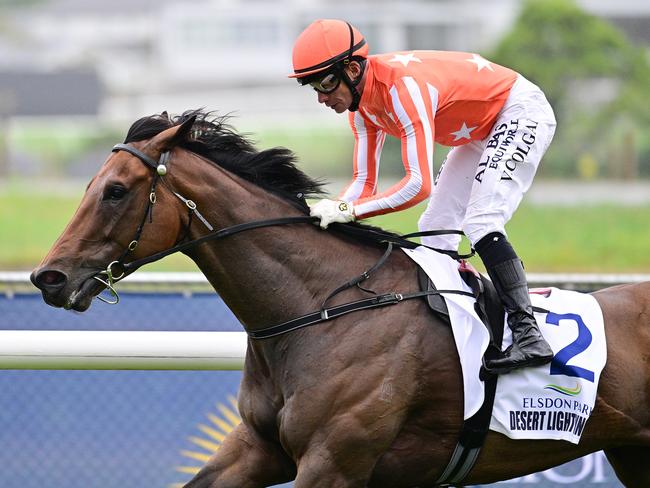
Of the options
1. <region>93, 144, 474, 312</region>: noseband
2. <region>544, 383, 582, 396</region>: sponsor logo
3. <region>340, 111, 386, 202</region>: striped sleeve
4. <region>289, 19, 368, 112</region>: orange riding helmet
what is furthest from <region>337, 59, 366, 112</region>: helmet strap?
<region>544, 383, 582, 396</region>: sponsor logo

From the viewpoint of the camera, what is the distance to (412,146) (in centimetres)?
361

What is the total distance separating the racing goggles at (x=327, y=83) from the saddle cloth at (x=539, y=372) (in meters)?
0.61

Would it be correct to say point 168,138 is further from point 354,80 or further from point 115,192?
point 354,80

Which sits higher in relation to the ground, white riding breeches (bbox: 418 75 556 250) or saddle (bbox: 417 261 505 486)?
white riding breeches (bbox: 418 75 556 250)

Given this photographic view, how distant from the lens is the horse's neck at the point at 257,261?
3.58 meters

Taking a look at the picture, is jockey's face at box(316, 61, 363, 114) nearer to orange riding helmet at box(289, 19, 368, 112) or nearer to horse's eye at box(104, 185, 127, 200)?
orange riding helmet at box(289, 19, 368, 112)

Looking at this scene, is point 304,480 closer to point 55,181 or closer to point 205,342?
point 205,342

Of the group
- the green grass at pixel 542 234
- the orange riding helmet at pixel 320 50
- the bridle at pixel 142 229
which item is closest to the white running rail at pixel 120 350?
the bridle at pixel 142 229

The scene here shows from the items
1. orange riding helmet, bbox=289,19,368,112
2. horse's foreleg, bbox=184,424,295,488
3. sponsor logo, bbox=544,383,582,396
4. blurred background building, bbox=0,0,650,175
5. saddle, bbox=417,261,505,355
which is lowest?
blurred background building, bbox=0,0,650,175

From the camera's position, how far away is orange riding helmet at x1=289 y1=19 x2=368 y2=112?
3648mm

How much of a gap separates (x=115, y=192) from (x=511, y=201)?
132cm

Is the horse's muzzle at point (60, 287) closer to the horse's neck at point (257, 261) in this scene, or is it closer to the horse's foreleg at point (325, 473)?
the horse's neck at point (257, 261)

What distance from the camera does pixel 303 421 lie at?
3.44 m

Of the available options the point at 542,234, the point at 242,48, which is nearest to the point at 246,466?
the point at 542,234
